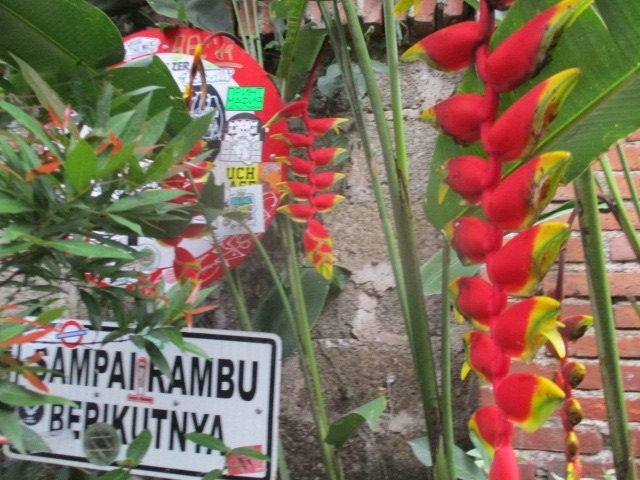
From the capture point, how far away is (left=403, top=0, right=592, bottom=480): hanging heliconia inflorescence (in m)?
0.37

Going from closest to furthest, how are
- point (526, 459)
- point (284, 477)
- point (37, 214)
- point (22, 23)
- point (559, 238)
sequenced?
1. point (559, 238)
2. point (37, 214)
3. point (22, 23)
4. point (284, 477)
5. point (526, 459)

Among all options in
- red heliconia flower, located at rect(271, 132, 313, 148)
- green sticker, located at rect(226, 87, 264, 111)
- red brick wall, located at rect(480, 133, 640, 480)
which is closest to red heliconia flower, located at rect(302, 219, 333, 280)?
red heliconia flower, located at rect(271, 132, 313, 148)

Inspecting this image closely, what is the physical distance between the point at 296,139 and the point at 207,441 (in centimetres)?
40

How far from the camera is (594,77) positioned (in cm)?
51

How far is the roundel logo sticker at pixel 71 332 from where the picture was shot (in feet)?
2.40

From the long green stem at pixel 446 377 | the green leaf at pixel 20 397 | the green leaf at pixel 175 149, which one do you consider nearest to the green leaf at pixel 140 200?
the green leaf at pixel 175 149

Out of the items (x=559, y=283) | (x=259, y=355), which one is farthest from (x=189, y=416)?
(x=559, y=283)

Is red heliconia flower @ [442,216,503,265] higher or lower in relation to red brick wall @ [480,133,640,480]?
higher

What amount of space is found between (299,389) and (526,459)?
37 cm

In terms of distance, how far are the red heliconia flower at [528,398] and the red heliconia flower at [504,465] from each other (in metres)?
0.03

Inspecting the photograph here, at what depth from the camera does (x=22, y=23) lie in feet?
2.22

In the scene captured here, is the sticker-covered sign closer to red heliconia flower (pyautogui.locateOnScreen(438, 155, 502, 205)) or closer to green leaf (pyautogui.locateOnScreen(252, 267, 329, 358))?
green leaf (pyautogui.locateOnScreen(252, 267, 329, 358))

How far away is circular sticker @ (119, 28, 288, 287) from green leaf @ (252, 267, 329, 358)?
0.26 ft

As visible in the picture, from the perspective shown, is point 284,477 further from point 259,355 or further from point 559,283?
point 559,283
